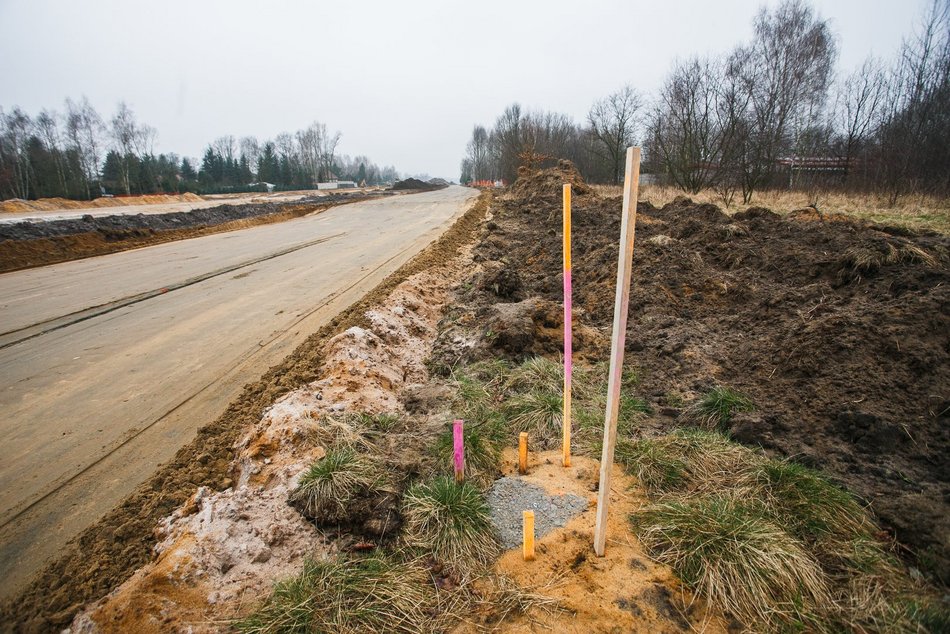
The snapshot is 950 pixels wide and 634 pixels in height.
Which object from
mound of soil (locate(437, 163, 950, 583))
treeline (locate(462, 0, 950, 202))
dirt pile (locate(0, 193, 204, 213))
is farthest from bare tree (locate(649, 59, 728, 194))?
dirt pile (locate(0, 193, 204, 213))

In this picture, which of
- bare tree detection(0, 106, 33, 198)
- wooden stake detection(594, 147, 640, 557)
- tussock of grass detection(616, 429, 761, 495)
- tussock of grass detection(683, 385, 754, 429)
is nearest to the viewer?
wooden stake detection(594, 147, 640, 557)

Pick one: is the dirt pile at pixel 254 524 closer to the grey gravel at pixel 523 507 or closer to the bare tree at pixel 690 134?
the grey gravel at pixel 523 507

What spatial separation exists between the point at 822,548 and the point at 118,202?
179ft

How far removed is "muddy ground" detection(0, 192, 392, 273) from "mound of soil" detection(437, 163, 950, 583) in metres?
12.9

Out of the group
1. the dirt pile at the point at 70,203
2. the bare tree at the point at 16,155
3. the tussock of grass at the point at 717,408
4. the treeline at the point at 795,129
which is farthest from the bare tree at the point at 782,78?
the bare tree at the point at 16,155

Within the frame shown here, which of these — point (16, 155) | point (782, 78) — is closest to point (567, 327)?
point (782, 78)

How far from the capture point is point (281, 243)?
14.6 metres

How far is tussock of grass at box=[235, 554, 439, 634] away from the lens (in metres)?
2.09

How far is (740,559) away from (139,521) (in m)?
3.60

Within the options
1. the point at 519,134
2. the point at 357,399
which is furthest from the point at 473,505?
the point at 519,134

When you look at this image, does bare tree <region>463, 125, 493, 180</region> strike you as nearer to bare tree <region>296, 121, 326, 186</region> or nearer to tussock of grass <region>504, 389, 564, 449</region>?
bare tree <region>296, 121, 326, 186</region>

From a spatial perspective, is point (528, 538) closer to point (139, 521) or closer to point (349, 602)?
point (349, 602)

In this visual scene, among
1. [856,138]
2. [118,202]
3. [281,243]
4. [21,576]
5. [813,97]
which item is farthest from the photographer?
[118,202]

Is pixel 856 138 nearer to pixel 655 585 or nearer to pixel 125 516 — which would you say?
pixel 655 585
